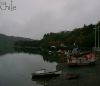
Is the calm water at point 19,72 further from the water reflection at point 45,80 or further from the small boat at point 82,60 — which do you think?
the small boat at point 82,60

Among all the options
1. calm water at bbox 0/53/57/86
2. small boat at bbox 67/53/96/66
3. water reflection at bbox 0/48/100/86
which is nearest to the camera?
water reflection at bbox 0/48/100/86

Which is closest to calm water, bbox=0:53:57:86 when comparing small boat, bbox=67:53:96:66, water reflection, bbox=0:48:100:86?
water reflection, bbox=0:48:100:86

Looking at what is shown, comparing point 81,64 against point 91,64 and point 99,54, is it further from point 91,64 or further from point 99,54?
point 99,54

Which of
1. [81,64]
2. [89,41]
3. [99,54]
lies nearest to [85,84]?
[81,64]

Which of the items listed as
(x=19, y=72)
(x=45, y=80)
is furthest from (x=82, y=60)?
(x=45, y=80)

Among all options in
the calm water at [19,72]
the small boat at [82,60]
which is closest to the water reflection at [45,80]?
the calm water at [19,72]

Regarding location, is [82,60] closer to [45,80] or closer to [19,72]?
[19,72]

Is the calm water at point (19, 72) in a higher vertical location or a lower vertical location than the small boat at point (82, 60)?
lower

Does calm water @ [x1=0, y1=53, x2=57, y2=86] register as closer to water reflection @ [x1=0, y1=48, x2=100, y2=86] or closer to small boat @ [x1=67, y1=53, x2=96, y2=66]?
water reflection @ [x1=0, y1=48, x2=100, y2=86]

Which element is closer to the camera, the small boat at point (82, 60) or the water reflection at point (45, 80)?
the water reflection at point (45, 80)

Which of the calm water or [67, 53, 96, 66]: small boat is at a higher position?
[67, 53, 96, 66]: small boat

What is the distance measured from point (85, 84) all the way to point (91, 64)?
1951 cm

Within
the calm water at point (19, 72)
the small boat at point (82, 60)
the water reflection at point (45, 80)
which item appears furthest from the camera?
the small boat at point (82, 60)

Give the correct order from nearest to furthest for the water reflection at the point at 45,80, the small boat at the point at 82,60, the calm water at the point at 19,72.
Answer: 1. the water reflection at the point at 45,80
2. the calm water at the point at 19,72
3. the small boat at the point at 82,60
